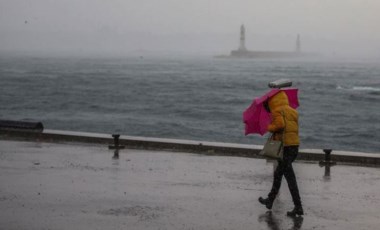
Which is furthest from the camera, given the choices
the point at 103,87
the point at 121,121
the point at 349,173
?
the point at 103,87

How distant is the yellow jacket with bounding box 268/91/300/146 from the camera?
7.70 m

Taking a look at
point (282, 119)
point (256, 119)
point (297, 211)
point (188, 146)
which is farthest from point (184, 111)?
point (282, 119)

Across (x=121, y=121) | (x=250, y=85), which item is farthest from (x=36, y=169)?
(x=250, y=85)

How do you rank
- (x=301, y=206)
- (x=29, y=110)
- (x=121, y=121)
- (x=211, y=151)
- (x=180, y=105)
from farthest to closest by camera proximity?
(x=180, y=105) → (x=29, y=110) → (x=121, y=121) → (x=211, y=151) → (x=301, y=206)

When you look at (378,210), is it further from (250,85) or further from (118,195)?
(250,85)

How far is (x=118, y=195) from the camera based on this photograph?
8.95m

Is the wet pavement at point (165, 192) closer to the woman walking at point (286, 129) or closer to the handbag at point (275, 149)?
the woman walking at point (286, 129)

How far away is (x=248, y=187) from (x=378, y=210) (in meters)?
2.06

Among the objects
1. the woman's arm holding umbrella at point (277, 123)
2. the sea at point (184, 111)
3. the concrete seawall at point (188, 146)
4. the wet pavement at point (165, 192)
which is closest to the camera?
the wet pavement at point (165, 192)

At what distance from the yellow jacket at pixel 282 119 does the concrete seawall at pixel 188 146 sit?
4.47m

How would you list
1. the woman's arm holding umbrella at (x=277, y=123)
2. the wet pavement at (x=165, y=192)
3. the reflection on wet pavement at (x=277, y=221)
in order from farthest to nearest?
the woman's arm holding umbrella at (x=277, y=123), the wet pavement at (x=165, y=192), the reflection on wet pavement at (x=277, y=221)

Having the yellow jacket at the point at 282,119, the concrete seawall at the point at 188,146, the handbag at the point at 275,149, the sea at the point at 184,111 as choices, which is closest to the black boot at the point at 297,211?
the handbag at the point at 275,149

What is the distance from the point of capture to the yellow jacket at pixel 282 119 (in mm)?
7699

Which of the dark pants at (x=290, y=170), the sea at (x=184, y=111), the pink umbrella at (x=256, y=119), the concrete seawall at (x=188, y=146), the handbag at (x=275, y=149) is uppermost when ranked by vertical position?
the pink umbrella at (x=256, y=119)
